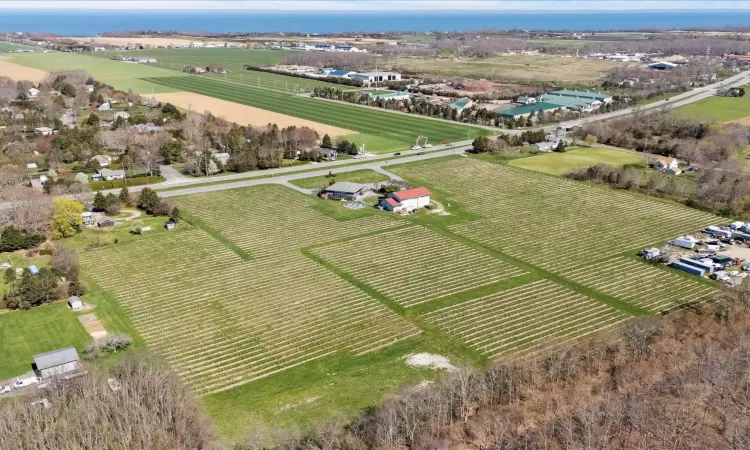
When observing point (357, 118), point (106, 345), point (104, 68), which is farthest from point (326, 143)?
point (104, 68)

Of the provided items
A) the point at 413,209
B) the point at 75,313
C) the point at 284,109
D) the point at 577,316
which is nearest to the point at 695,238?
the point at 577,316

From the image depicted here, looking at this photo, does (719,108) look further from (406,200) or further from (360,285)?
(360,285)

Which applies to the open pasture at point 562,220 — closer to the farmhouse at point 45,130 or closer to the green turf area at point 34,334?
the green turf area at point 34,334

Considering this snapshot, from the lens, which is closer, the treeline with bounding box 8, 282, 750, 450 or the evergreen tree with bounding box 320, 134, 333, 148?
the treeline with bounding box 8, 282, 750, 450

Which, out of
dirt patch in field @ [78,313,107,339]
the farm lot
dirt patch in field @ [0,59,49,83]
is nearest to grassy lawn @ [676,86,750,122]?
the farm lot

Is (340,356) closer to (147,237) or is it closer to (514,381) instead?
(514,381)

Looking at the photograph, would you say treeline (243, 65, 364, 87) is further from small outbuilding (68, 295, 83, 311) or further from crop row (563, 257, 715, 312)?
small outbuilding (68, 295, 83, 311)

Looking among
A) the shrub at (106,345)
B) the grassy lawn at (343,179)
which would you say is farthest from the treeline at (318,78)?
the shrub at (106,345)
